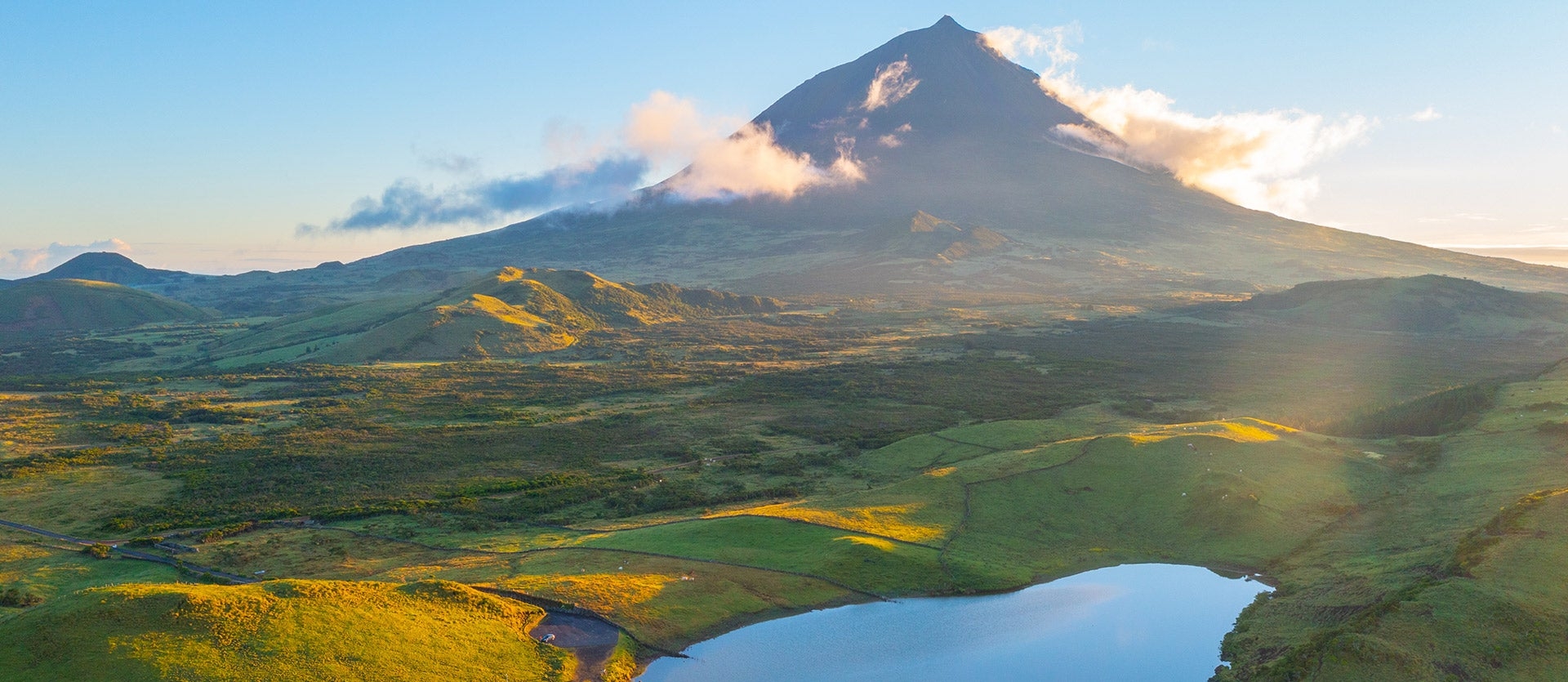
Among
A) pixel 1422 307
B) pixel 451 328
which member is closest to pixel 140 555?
pixel 451 328

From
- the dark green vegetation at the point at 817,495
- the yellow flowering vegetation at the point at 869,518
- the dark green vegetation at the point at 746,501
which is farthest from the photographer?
the yellow flowering vegetation at the point at 869,518

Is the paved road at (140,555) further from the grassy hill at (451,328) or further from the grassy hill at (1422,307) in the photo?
the grassy hill at (1422,307)

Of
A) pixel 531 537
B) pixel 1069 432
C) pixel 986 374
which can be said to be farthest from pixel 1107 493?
pixel 986 374

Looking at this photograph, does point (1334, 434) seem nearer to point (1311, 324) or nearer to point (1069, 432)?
point (1069, 432)

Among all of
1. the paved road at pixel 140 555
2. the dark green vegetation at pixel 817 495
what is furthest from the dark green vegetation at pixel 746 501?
the paved road at pixel 140 555

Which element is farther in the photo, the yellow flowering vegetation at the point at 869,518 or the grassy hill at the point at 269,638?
the yellow flowering vegetation at the point at 869,518
